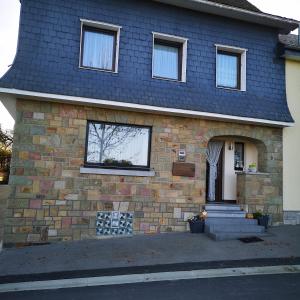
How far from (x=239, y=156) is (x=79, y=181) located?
580 centimetres

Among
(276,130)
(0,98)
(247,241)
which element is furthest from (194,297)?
(276,130)

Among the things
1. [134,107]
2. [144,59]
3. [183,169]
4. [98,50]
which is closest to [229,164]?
→ [183,169]

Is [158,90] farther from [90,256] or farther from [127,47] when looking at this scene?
[90,256]

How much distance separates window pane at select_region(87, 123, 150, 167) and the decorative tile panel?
1.38 metres

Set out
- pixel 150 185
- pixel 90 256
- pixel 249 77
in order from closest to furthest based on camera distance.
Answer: pixel 90 256
pixel 150 185
pixel 249 77

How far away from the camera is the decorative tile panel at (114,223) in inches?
339

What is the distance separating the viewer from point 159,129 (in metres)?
9.40

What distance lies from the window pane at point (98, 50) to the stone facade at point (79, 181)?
4.38 feet

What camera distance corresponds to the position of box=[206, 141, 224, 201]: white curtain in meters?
11.0

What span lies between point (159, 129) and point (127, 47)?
8.23 feet

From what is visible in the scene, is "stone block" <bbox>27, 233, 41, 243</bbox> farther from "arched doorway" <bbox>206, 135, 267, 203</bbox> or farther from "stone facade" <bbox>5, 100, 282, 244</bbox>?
"arched doorway" <bbox>206, 135, 267, 203</bbox>

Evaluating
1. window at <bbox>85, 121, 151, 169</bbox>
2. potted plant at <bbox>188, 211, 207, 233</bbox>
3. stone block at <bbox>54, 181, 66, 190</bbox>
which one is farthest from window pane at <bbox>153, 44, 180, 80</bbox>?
potted plant at <bbox>188, 211, 207, 233</bbox>

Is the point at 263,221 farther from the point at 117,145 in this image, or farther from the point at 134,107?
the point at 134,107

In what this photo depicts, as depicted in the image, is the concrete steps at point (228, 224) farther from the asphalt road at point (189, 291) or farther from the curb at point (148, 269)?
the asphalt road at point (189, 291)
